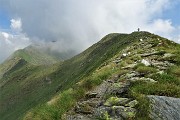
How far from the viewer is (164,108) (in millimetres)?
14133

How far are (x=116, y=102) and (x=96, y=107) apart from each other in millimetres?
1046

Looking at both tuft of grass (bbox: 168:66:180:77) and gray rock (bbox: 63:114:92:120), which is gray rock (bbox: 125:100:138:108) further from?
tuft of grass (bbox: 168:66:180:77)

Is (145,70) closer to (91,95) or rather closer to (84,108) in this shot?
(91,95)

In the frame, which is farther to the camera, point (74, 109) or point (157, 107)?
point (74, 109)

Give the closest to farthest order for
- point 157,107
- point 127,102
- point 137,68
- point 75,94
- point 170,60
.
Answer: point 157,107
point 127,102
point 75,94
point 137,68
point 170,60

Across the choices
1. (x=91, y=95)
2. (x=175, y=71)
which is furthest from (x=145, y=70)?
(x=91, y=95)

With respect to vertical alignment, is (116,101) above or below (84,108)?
above

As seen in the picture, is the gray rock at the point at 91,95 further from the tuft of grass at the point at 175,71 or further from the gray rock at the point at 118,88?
the tuft of grass at the point at 175,71

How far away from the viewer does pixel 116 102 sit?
15.2 meters

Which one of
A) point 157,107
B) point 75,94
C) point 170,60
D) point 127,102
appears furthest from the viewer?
point 170,60

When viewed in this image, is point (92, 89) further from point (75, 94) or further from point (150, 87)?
point (150, 87)

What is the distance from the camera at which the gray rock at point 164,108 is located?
44.9ft

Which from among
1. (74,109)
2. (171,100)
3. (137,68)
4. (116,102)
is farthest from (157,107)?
(137,68)

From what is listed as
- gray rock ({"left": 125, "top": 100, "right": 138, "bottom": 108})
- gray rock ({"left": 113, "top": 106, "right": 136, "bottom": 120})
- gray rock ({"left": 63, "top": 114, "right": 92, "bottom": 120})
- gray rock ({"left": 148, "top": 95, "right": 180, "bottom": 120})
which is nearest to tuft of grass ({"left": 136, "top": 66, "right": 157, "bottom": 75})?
gray rock ({"left": 148, "top": 95, "right": 180, "bottom": 120})
